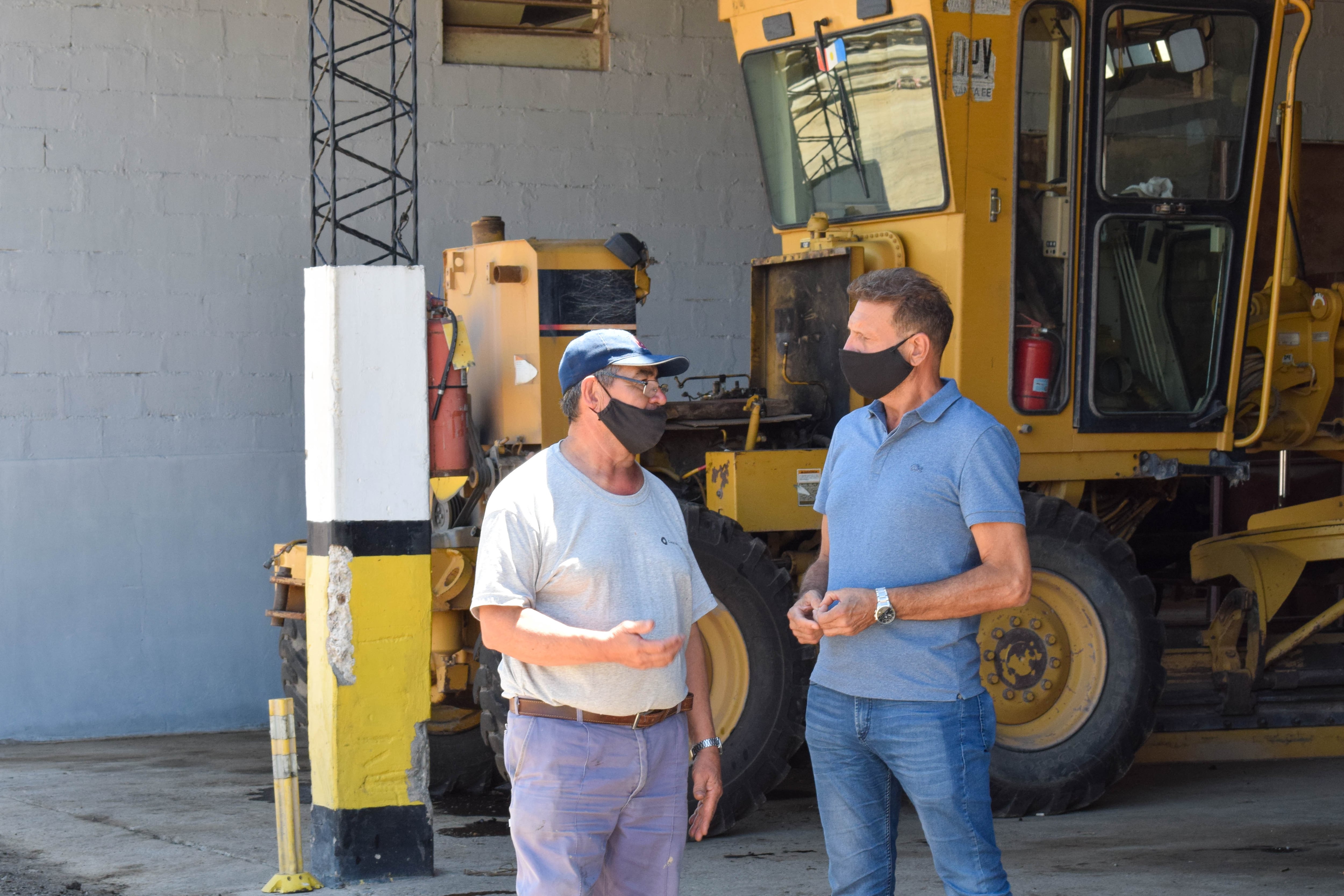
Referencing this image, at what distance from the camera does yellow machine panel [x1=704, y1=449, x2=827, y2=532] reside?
5.86 meters

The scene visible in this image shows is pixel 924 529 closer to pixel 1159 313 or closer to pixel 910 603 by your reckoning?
pixel 910 603

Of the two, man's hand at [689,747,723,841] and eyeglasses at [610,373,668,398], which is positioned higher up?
eyeglasses at [610,373,668,398]

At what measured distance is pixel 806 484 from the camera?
592 cm

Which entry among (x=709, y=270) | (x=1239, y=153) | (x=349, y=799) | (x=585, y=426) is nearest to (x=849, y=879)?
(x=585, y=426)

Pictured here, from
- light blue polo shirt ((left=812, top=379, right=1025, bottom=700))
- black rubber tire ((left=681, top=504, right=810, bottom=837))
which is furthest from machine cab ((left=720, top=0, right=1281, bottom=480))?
light blue polo shirt ((left=812, top=379, right=1025, bottom=700))

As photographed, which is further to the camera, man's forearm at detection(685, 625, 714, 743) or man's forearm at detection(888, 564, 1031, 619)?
man's forearm at detection(685, 625, 714, 743)

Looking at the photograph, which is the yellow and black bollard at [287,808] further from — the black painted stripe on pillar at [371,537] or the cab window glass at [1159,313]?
the cab window glass at [1159,313]

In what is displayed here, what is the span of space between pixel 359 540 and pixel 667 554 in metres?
2.05

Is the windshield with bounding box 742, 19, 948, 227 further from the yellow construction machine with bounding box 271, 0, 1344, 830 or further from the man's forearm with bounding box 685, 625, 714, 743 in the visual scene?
the man's forearm with bounding box 685, 625, 714, 743

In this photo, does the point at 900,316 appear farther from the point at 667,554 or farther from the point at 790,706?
the point at 790,706

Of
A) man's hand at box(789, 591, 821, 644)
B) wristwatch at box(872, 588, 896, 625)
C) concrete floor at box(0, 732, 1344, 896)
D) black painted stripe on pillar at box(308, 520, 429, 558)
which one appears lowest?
concrete floor at box(0, 732, 1344, 896)

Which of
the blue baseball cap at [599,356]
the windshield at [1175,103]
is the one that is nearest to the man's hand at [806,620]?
the blue baseball cap at [599,356]

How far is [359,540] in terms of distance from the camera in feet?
15.9

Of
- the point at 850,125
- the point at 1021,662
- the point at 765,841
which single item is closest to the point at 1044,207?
the point at 850,125
